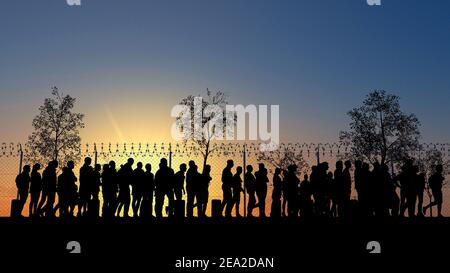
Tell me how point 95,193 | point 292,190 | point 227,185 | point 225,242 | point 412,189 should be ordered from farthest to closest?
→ 1. point 292,190
2. point 227,185
3. point 95,193
4. point 412,189
5. point 225,242

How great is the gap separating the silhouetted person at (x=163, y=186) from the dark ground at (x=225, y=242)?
1.86 metres

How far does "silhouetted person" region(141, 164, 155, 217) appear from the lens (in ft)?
55.1

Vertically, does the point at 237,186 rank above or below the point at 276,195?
above

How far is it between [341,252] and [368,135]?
29012mm

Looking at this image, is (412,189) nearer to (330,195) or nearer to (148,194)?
(330,195)

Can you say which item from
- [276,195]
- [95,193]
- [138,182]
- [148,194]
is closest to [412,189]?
[276,195]

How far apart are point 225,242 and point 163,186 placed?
317 centimetres

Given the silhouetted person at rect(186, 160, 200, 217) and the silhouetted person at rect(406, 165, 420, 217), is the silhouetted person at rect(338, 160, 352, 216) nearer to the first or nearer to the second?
the silhouetted person at rect(406, 165, 420, 217)

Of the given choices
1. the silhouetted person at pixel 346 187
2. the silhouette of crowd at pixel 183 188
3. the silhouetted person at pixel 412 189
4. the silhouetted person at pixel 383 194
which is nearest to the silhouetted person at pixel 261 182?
the silhouette of crowd at pixel 183 188

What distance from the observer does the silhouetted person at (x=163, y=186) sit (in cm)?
1678

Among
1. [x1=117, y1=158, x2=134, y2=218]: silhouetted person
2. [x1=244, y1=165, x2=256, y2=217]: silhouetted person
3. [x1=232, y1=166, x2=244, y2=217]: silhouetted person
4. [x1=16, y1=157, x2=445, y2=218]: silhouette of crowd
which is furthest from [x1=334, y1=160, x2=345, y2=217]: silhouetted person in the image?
[x1=117, y1=158, x2=134, y2=218]: silhouetted person

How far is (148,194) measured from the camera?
663 inches

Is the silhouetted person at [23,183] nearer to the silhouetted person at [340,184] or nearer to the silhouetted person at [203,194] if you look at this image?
the silhouetted person at [203,194]
